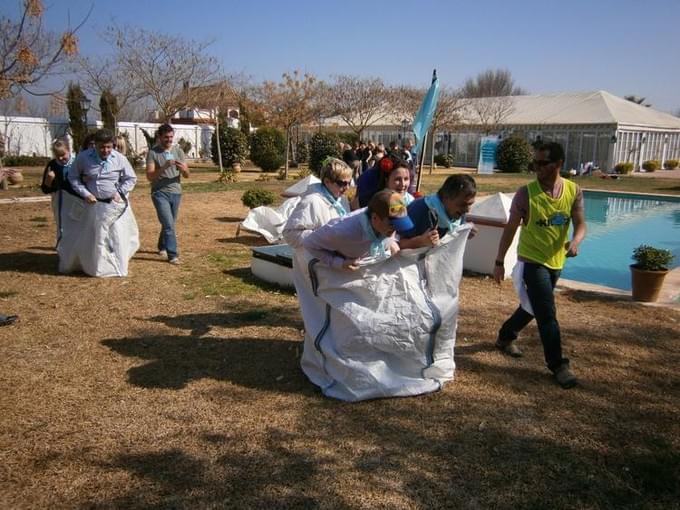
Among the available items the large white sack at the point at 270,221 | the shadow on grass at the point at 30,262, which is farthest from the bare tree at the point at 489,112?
the shadow on grass at the point at 30,262

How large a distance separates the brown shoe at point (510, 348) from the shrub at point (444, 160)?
31286mm

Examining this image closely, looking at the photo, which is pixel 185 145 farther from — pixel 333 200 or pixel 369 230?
pixel 369 230

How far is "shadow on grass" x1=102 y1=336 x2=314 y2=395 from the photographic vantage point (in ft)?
13.0

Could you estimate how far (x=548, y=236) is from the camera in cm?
394

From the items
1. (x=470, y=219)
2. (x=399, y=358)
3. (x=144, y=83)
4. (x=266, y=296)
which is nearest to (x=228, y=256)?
(x=266, y=296)

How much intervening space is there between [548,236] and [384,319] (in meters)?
1.35

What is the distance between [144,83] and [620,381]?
24.7 meters

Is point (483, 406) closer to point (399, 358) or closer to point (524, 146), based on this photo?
point (399, 358)

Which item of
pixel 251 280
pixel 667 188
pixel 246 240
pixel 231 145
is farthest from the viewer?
pixel 231 145

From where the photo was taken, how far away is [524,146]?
30.3 meters

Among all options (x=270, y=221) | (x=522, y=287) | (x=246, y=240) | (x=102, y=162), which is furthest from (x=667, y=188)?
(x=102, y=162)

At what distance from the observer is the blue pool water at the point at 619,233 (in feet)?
34.2

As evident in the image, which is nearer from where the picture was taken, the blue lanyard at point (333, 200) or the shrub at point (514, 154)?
the blue lanyard at point (333, 200)

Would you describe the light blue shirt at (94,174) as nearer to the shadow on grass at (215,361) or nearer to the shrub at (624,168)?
the shadow on grass at (215,361)
